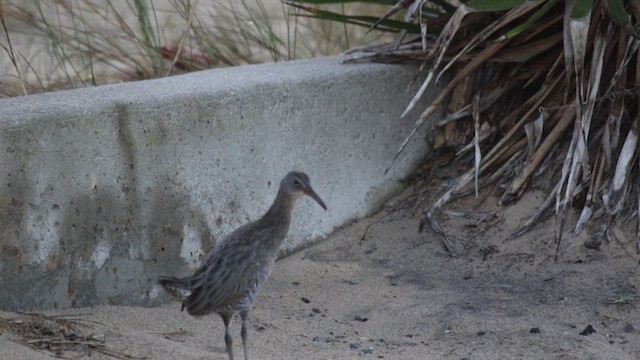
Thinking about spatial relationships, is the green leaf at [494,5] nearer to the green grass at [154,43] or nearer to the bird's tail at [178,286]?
the green grass at [154,43]

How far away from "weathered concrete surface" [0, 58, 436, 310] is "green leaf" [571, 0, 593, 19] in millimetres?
1234

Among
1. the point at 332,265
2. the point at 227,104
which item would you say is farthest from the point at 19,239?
the point at 332,265

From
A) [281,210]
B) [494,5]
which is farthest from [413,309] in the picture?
[494,5]

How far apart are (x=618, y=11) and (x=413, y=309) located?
6.17 ft

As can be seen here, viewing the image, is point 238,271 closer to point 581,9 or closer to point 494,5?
point 494,5

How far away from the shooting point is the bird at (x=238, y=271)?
181 inches

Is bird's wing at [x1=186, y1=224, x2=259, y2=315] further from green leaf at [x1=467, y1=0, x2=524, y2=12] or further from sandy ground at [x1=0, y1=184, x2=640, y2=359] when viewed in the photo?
green leaf at [x1=467, y1=0, x2=524, y2=12]

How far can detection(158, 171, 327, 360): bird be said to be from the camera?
15.1 ft

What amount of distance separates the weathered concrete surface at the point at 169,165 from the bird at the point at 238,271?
667 millimetres

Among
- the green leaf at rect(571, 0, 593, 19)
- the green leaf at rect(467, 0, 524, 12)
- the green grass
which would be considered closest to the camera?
the green leaf at rect(571, 0, 593, 19)

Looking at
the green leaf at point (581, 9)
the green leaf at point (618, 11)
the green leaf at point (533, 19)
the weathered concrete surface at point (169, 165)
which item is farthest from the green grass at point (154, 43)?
the green leaf at point (618, 11)

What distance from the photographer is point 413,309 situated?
18.0 feet

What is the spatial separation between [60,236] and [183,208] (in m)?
0.71

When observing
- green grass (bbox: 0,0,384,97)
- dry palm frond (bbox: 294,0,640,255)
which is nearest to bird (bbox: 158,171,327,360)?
dry palm frond (bbox: 294,0,640,255)
